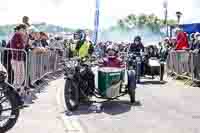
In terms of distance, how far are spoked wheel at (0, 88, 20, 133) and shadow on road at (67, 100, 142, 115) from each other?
347 cm

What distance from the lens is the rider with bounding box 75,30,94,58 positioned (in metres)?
14.1

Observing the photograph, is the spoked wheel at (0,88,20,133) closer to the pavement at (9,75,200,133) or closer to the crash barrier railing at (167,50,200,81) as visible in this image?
A: the pavement at (9,75,200,133)

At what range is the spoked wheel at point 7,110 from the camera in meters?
8.23

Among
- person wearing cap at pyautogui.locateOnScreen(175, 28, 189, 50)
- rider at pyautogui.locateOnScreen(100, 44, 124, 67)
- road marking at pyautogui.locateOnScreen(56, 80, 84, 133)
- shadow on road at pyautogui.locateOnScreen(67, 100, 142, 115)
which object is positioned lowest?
shadow on road at pyautogui.locateOnScreen(67, 100, 142, 115)

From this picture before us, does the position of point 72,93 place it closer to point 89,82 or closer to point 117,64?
point 89,82

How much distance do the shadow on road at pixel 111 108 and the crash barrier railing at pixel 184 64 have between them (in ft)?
17.5

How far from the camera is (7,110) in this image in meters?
8.23

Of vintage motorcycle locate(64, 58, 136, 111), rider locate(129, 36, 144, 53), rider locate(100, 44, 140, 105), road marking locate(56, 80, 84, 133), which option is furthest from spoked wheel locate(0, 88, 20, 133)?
rider locate(129, 36, 144, 53)

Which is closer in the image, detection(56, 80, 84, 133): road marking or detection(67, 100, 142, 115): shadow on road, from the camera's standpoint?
detection(56, 80, 84, 133): road marking

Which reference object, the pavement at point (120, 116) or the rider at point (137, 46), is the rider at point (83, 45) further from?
the rider at point (137, 46)

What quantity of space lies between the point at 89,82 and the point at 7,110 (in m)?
4.38

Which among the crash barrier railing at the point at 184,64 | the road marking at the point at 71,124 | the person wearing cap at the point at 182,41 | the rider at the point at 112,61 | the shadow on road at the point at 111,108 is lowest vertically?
the shadow on road at the point at 111,108

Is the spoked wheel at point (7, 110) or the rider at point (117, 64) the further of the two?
the rider at point (117, 64)

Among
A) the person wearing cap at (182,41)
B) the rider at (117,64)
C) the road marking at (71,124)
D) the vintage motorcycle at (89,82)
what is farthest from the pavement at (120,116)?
the person wearing cap at (182,41)
